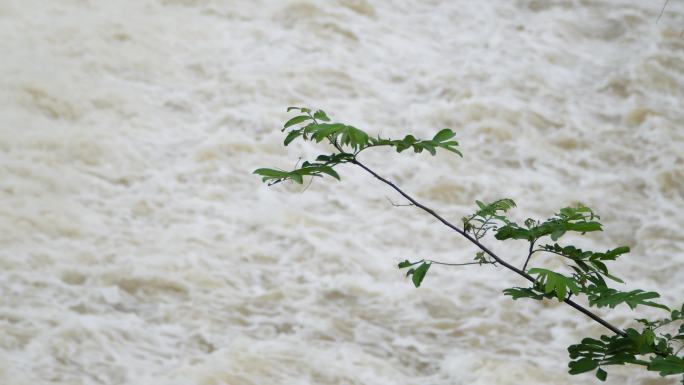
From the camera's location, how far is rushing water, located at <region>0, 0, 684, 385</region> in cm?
325

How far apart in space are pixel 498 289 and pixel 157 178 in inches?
71.5

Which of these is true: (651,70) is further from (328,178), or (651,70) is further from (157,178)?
(157,178)

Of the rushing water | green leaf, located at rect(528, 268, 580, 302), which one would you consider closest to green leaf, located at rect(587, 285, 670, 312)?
green leaf, located at rect(528, 268, 580, 302)

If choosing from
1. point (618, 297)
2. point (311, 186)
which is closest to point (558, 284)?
point (618, 297)

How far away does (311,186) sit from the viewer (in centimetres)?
444

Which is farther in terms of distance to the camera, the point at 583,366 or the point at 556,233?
the point at 556,233

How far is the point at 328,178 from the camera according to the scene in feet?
14.8

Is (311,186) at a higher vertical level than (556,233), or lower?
higher

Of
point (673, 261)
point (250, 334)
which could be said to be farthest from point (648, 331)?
point (673, 261)

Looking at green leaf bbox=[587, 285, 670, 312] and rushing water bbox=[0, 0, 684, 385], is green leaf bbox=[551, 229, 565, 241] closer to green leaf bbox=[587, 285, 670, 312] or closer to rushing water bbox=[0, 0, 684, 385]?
green leaf bbox=[587, 285, 670, 312]

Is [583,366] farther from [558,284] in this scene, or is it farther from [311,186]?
[311,186]

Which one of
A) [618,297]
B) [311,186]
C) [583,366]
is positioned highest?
[311,186]

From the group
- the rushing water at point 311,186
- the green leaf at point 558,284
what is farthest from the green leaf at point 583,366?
the rushing water at point 311,186

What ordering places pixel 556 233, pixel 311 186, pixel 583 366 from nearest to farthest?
pixel 583 366, pixel 556 233, pixel 311 186
